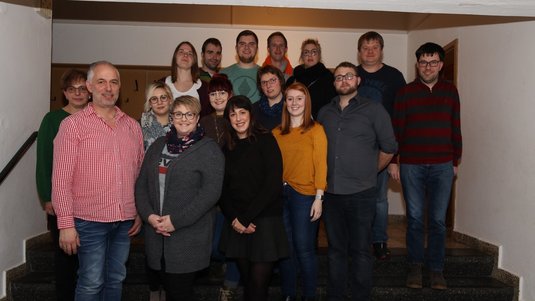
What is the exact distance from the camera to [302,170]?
11.3 ft

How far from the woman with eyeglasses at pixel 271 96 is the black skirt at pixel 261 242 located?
2.53 feet

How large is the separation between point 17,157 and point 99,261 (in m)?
1.37

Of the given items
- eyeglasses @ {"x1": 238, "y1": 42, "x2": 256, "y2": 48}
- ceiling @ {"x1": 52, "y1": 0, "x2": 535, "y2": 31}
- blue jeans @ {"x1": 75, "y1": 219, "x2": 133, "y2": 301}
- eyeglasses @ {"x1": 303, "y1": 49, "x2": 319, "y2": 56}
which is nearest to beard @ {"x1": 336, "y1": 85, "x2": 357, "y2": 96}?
eyeglasses @ {"x1": 303, "y1": 49, "x2": 319, "y2": 56}

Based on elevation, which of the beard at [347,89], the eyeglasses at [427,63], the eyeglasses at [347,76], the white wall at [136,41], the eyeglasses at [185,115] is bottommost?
the eyeglasses at [185,115]

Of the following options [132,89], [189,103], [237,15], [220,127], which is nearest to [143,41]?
[132,89]

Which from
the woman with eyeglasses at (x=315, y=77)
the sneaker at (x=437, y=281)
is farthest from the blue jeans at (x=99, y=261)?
the sneaker at (x=437, y=281)

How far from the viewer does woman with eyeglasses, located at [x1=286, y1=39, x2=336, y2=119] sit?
13.9 feet

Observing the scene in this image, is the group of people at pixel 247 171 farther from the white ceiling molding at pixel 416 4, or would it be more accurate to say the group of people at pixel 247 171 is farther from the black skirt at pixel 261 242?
the white ceiling molding at pixel 416 4

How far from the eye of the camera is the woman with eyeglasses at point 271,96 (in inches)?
145

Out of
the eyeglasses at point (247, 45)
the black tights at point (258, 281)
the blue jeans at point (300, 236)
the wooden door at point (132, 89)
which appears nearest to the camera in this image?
the black tights at point (258, 281)

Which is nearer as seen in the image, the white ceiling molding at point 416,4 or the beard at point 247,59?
the white ceiling molding at point 416,4

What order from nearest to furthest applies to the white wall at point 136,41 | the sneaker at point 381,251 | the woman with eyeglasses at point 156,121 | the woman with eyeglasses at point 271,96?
the woman with eyeglasses at point 156,121
the woman with eyeglasses at point 271,96
the sneaker at point 381,251
the white wall at point 136,41

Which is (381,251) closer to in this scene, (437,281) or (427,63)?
(437,281)

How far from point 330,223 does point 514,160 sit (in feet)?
5.50
